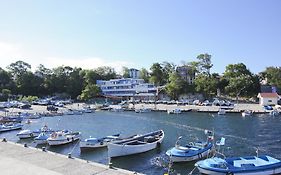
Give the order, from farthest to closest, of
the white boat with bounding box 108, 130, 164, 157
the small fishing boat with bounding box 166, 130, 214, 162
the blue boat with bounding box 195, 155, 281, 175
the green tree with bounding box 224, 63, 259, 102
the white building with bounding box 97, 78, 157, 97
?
the white building with bounding box 97, 78, 157, 97, the green tree with bounding box 224, 63, 259, 102, the white boat with bounding box 108, 130, 164, 157, the small fishing boat with bounding box 166, 130, 214, 162, the blue boat with bounding box 195, 155, 281, 175

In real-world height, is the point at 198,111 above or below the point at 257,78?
below

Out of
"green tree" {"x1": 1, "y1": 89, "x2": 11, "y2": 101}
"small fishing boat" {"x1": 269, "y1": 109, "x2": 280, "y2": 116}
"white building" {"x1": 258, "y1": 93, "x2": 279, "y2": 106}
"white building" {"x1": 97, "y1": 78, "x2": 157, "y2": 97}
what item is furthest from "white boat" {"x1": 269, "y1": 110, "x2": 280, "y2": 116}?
"green tree" {"x1": 1, "y1": 89, "x2": 11, "y2": 101}

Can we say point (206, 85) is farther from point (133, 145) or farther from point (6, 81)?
point (6, 81)

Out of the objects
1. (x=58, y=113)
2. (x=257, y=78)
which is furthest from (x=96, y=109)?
(x=257, y=78)

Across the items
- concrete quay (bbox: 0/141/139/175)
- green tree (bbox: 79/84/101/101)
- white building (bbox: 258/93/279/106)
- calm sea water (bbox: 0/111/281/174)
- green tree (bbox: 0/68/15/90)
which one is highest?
green tree (bbox: 0/68/15/90)

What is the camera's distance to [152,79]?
106 m

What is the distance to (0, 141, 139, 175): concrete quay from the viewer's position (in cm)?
1564

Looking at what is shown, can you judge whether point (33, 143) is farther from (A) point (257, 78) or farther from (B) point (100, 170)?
(A) point (257, 78)

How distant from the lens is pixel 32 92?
105500 mm

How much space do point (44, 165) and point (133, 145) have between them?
444 inches

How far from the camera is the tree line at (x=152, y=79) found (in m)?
83.8

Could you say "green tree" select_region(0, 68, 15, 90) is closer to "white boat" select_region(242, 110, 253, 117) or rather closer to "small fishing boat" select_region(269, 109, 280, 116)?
"white boat" select_region(242, 110, 253, 117)

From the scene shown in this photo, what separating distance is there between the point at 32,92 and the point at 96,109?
3551 cm

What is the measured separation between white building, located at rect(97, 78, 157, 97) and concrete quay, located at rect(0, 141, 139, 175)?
Result: 8186cm
